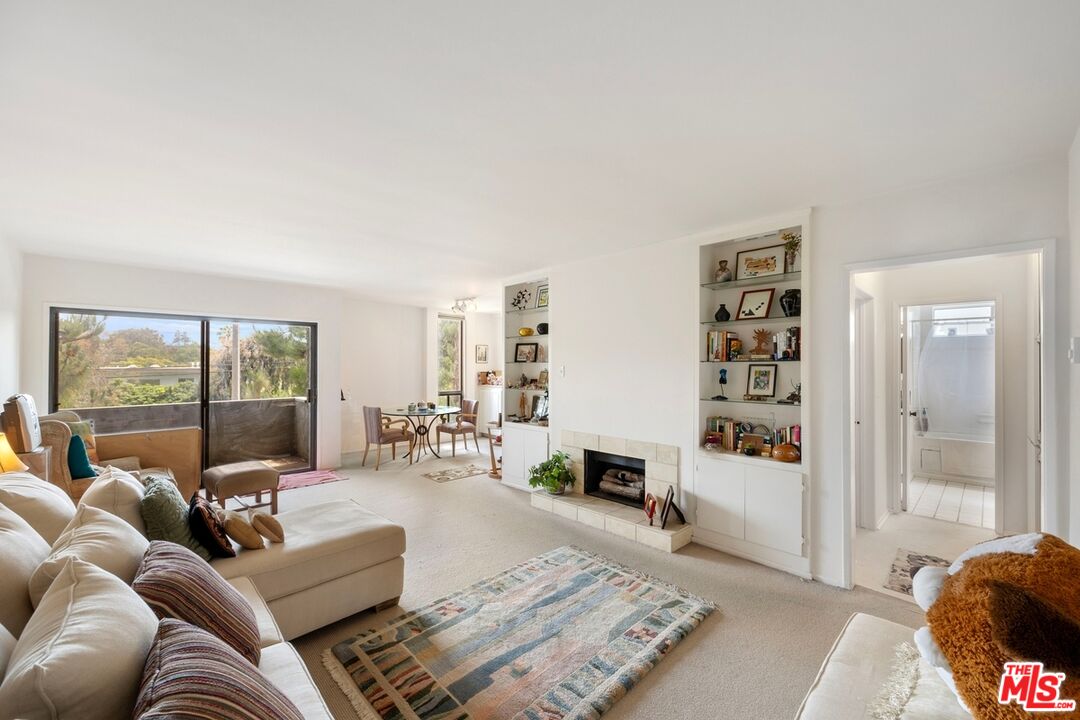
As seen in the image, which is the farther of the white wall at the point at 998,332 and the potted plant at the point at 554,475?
the potted plant at the point at 554,475

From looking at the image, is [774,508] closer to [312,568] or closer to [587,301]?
[587,301]

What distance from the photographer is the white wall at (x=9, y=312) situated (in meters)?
3.45

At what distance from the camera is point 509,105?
1.79 metres

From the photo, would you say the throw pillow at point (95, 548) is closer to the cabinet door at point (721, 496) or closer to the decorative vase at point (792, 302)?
the cabinet door at point (721, 496)

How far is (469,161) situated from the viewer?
2279mm

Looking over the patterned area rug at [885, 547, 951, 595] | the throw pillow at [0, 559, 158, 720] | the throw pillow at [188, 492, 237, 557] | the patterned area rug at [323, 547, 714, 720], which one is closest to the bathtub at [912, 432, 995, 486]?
the patterned area rug at [885, 547, 951, 595]

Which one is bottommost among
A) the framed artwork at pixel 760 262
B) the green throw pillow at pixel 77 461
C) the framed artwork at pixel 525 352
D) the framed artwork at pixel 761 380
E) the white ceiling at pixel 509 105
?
the green throw pillow at pixel 77 461

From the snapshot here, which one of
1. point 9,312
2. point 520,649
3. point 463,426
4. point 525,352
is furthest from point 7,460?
point 463,426

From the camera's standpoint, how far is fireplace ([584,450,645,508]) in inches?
161

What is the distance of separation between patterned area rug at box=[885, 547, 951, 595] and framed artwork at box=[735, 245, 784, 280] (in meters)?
2.18

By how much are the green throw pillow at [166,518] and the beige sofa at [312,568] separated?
177mm

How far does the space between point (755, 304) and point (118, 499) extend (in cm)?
389

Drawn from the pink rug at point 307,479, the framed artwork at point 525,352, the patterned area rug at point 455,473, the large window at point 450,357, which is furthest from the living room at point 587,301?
the large window at point 450,357

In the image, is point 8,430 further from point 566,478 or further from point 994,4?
point 994,4
